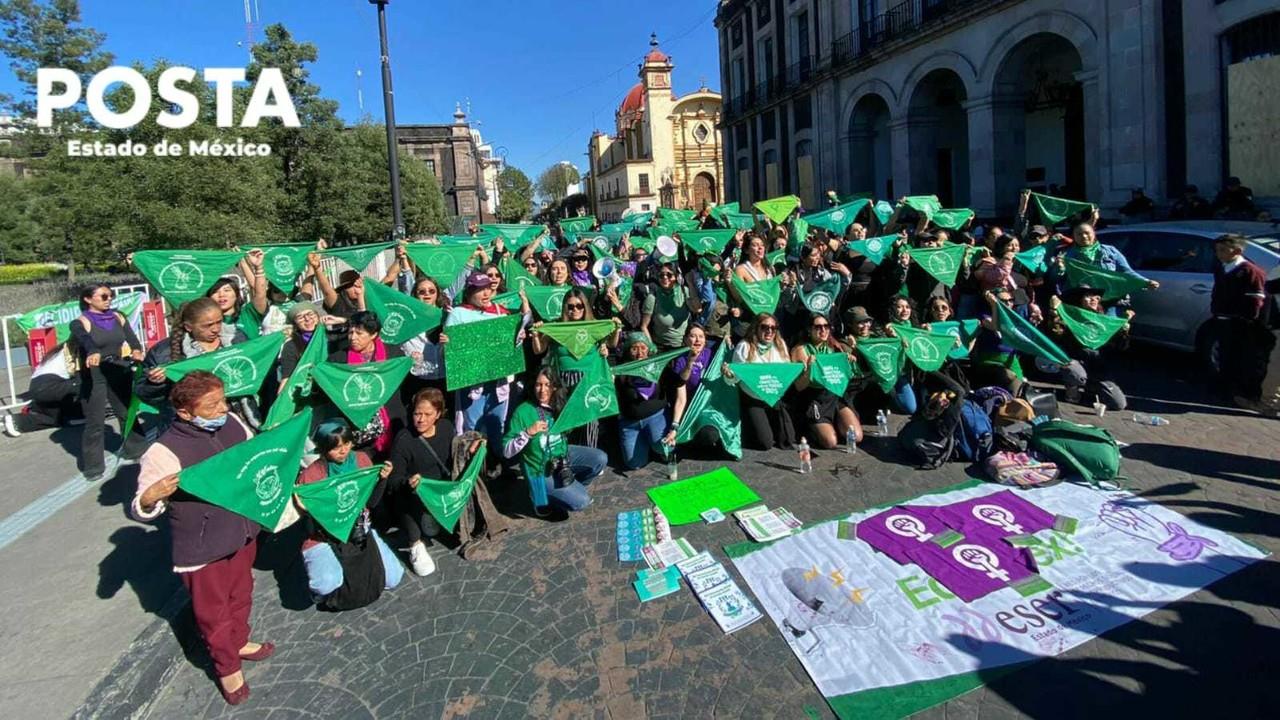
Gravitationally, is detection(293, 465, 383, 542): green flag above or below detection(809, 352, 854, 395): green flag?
below

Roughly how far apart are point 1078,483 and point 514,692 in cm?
475

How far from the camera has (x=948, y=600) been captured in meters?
4.13

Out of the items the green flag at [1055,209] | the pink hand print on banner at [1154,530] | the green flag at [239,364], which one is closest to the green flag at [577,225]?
the green flag at [1055,209]

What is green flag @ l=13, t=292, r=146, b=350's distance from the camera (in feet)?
30.0

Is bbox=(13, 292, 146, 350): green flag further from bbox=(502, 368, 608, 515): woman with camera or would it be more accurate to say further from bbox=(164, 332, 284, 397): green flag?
bbox=(502, 368, 608, 515): woman with camera

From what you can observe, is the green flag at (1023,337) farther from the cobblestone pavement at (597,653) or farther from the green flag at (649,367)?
the green flag at (649,367)

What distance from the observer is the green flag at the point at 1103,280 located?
7709 millimetres

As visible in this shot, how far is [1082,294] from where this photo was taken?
7.86 metres

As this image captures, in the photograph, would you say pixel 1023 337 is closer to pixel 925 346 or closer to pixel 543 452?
pixel 925 346

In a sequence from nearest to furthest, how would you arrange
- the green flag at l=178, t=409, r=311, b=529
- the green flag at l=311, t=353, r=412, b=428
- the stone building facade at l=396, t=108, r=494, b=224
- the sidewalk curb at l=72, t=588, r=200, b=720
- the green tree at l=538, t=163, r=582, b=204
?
1. the green flag at l=178, t=409, r=311, b=529
2. the sidewalk curb at l=72, t=588, r=200, b=720
3. the green flag at l=311, t=353, r=412, b=428
4. the stone building facade at l=396, t=108, r=494, b=224
5. the green tree at l=538, t=163, r=582, b=204

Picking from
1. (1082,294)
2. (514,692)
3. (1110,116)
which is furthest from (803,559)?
(1110,116)

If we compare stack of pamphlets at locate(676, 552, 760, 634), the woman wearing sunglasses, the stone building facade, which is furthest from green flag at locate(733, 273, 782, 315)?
the stone building facade

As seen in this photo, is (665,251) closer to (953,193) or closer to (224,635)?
(224,635)

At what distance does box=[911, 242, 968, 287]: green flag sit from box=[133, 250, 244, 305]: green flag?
7.46 m
